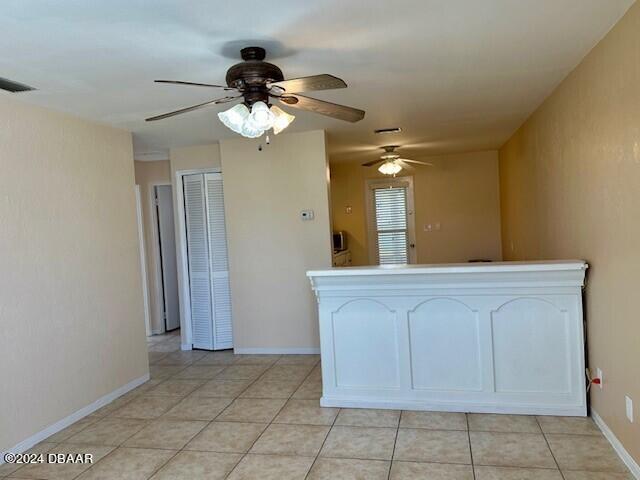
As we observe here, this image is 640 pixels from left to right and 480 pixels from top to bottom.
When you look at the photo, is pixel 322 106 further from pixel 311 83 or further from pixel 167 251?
pixel 167 251

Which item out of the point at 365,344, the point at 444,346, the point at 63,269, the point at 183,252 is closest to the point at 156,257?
the point at 183,252

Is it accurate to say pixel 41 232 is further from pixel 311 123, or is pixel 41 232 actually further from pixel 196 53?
pixel 311 123

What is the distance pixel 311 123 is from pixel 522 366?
8.89 ft

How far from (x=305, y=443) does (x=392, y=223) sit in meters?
5.02

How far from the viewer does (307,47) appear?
2477 mm

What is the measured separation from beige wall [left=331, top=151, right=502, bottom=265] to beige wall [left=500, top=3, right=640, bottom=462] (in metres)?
3.28

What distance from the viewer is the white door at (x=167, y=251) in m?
6.34

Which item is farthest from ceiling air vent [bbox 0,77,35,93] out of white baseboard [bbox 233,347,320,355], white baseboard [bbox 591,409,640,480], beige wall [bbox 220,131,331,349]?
white baseboard [bbox 591,409,640,480]

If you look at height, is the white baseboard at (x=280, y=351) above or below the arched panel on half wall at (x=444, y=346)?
below

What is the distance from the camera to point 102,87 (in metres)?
2.96

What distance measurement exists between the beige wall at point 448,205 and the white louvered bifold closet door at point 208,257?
2823 millimetres

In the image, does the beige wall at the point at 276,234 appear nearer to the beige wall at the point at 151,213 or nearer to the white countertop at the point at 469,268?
the white countertop at the point at 469,268

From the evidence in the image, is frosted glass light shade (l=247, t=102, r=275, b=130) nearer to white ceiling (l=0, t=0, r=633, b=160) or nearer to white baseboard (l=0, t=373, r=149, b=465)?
white ceiling (l=0, t=0, r=633, b=160)

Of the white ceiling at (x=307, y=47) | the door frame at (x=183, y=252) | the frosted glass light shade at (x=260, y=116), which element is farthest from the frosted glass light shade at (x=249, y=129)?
the door frame at (x=183, y=252)
